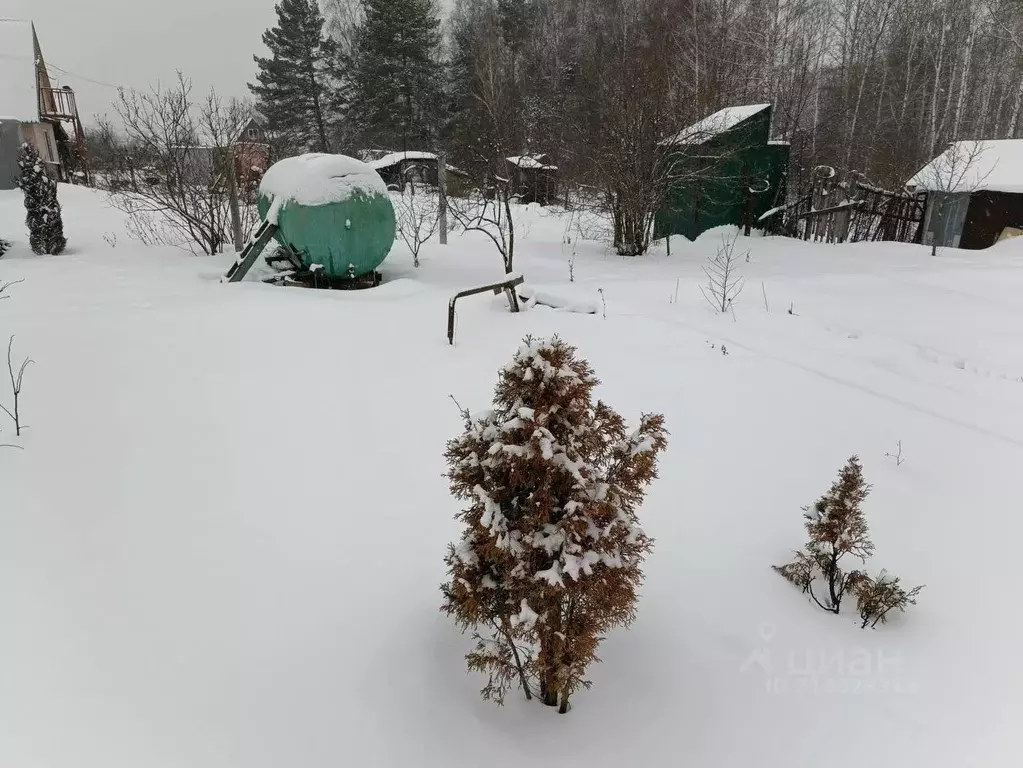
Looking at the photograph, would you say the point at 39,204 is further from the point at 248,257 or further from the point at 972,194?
the point at 972,194

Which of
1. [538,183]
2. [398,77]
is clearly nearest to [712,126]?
[538,183]

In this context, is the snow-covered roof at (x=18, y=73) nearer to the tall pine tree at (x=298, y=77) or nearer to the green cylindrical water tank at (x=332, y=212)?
the tall pine tree at (x=298, y=77)

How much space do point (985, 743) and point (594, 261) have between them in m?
10.9

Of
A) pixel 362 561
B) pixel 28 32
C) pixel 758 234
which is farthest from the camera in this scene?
pixel 28 32

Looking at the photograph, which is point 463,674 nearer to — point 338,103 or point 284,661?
point 284,661

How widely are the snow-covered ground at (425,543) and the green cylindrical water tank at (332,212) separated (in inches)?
107

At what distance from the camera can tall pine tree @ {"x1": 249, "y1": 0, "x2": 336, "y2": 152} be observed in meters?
30.8

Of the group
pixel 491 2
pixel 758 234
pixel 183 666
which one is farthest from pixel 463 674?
pixel 491 2

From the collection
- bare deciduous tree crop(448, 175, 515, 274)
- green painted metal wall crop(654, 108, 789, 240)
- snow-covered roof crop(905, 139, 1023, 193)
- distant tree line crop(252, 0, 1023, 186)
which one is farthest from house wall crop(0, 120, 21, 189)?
snow-covered roof crop(905, 139, 1023, 193)

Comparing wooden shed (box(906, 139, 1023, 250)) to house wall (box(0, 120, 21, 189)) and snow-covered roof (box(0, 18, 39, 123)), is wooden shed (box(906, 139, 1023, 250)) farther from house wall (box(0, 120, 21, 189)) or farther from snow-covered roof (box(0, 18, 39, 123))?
snow-covered roof (box(0, 18, 39, 123))

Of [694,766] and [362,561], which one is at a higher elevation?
[362,561]

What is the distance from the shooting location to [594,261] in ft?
40.8

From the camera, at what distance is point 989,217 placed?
1526 centimetres

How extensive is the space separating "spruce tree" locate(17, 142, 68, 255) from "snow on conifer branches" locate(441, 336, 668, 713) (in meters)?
12.1
